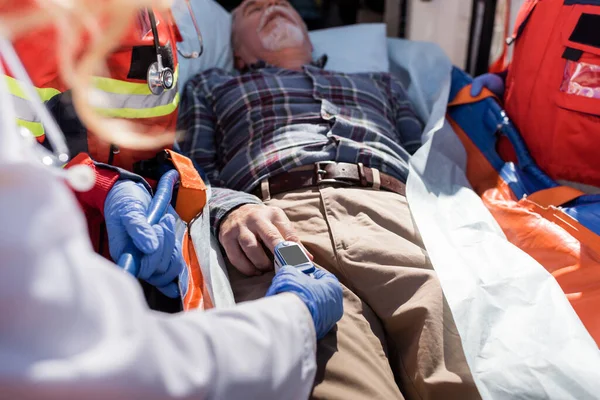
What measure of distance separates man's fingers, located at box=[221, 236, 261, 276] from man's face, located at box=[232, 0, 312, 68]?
80 cm

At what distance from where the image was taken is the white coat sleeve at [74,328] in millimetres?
415

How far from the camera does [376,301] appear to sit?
0.95 metres

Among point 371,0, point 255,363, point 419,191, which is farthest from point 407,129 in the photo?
point 255,363

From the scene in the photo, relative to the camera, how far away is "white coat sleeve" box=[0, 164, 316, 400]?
0.42 m

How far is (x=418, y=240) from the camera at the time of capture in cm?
109

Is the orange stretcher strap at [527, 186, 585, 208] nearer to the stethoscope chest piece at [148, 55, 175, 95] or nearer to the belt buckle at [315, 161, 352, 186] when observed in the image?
the belt buckle at [315, 161, 352, 186]

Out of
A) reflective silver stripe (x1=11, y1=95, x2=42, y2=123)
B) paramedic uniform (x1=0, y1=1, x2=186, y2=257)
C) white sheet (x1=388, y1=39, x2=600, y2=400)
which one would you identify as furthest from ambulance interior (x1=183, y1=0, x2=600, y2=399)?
reflective silver stripe (x1=11, y1=95, x2=42, y2=123)

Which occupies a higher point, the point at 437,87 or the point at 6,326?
the point at 6,326

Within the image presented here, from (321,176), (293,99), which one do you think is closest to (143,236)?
(321,176)

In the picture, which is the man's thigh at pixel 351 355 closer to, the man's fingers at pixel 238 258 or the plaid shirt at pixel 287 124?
the man's fingers at pixel 238 258

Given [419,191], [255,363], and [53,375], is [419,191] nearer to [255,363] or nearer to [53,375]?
[255,363]

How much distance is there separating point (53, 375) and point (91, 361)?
0.09ft

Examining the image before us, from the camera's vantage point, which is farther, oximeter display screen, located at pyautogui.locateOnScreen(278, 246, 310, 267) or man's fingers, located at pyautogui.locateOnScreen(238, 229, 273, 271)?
man's fingers, located at pyautogui.locateOnScreen(238, 229, 273, 271)

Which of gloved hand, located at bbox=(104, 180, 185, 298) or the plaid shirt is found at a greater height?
gloved hand, located at bbox=(104, 180, 185, 298)
